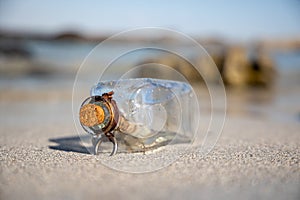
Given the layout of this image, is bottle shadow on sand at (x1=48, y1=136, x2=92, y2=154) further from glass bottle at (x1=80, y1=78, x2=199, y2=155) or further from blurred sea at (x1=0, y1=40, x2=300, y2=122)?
blurred sea at (x1=0, y1=40, x2=300, y2=122)

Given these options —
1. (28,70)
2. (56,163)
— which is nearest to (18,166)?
(56,163)

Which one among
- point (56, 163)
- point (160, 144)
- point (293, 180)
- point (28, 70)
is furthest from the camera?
point (28, 70)

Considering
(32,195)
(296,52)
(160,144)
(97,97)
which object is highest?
(296,52)

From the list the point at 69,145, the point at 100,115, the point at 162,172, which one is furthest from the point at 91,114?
the point at 69,145

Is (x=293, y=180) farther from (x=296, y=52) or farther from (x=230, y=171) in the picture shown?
(x=296, y=52)

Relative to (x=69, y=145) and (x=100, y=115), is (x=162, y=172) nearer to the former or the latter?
(x=100, y=115)

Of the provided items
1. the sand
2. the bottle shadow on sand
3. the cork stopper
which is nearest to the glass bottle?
the cork stopper
